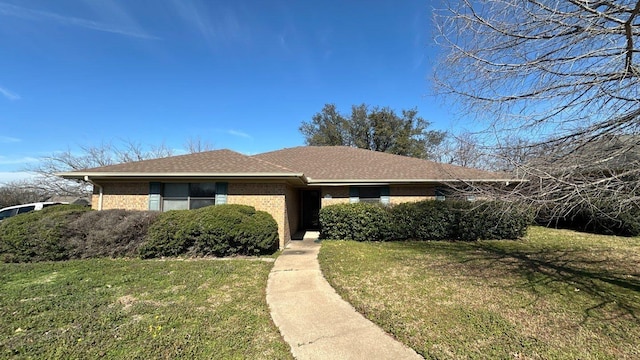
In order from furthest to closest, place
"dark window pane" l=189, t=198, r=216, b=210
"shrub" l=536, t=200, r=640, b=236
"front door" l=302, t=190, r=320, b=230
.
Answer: "front door" l=302, t=190, r=320, b=230 < "shrub" l=536, t=200, r=640, b=236 < "dark window pane" l=189, t=198, r=216, b=210

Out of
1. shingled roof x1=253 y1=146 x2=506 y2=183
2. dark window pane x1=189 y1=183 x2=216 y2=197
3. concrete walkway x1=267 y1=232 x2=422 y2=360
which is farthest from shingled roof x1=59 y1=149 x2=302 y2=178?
concrete walkway x1=267 y1=232 x2=422 y2=360

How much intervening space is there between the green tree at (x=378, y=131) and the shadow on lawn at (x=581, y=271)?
23.3m

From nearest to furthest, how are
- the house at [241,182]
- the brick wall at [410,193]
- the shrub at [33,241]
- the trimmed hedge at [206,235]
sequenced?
the shrub at [33,241] → the trimmed hedge at [206,235] → the house at [241,182] → the brick wall at [410,193]

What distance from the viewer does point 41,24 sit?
27.1ft

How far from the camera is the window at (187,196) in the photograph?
423 inches

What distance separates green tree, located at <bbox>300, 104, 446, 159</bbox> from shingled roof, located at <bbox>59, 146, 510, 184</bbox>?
15.3 m

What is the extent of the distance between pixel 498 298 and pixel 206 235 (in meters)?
7.11

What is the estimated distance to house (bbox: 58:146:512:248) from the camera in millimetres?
10281

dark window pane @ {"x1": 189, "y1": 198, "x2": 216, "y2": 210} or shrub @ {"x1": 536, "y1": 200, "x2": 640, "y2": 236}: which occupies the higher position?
dark window pane @ {"x1": 189, "y1": 198, "x2": 216, "y2": 210}

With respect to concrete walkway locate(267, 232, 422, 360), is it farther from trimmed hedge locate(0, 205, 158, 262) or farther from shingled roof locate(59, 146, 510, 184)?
trimmed hedge locate(0, 205, 158, 262)

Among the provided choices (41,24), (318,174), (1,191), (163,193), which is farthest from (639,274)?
(1,191)

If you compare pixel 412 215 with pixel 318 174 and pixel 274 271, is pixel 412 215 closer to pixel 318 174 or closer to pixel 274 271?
pixel 318 174

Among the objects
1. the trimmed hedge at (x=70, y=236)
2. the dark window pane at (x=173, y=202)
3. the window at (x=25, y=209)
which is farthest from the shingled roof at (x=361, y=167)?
the window at (x=25, y=209)

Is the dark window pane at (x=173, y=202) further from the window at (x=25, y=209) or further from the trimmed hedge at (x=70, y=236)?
the window at (x=25, y=209)
